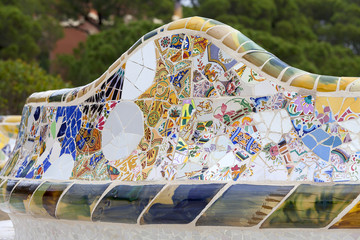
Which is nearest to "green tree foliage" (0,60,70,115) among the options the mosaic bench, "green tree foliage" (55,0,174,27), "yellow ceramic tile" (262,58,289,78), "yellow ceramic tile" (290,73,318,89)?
the mosaic bench

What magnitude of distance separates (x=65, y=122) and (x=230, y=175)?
1338 mm

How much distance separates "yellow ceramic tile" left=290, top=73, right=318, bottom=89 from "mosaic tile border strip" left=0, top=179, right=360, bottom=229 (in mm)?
454

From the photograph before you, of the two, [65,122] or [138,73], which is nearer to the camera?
[138,73]

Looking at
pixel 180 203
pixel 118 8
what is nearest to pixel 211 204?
pixel 180 203

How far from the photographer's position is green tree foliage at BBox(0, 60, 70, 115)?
1742cm

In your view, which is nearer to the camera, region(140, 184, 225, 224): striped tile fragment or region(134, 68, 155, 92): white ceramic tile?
region(140, 184, 225, 224): striped tile fragment

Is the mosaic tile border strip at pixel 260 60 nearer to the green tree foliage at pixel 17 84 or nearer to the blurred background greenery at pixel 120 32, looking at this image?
the green tree foliage at pixel 17 84

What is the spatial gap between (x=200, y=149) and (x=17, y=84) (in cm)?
1506

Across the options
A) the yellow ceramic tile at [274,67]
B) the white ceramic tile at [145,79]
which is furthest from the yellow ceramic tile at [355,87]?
the white ceramic tile at [145,79]

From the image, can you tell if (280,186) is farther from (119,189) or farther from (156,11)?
(156,11)

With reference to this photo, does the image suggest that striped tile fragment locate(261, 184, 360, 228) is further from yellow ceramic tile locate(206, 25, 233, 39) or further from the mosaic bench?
the mosaic bench

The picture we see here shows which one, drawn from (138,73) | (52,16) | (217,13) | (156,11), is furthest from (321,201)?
(52,16)

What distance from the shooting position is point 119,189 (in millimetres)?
3330

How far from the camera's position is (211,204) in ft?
9.89
